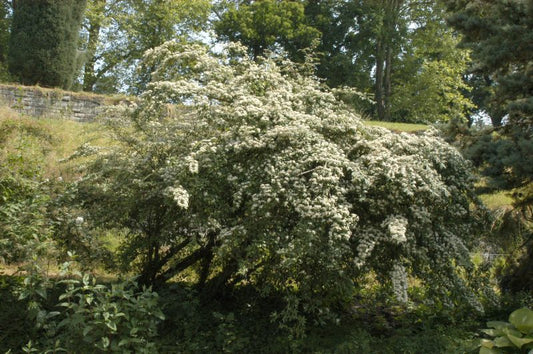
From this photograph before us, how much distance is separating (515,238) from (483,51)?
91.3 inches

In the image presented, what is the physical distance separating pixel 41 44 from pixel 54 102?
2955mm

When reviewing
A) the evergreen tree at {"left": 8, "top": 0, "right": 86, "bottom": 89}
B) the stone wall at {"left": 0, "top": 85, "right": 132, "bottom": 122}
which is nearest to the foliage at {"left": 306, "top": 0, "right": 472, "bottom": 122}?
the evergreen tree at {"left": 8, "top": 0, "right": 86, "bottom": 89}

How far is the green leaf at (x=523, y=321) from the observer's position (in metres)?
4.57

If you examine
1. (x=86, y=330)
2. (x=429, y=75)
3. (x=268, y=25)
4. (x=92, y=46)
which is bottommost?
(x=86, y=330)

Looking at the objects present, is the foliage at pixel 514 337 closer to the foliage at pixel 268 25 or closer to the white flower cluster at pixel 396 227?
the white flower cluster at pixel 396 227

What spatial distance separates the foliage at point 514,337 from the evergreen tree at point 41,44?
1337cm

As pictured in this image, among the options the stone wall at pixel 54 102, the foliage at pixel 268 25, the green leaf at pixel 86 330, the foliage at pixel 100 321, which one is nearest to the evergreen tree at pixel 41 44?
the stone wall at pixel 54 102

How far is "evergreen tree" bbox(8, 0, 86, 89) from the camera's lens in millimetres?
14594

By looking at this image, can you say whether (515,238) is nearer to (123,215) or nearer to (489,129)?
(489,129)

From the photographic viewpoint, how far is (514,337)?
4.38 m

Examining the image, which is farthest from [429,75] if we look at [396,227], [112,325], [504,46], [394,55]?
[112,325]

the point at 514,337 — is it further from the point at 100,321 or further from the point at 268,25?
the point at 268,25

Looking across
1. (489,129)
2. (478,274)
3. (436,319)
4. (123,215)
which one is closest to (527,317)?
(478,274)

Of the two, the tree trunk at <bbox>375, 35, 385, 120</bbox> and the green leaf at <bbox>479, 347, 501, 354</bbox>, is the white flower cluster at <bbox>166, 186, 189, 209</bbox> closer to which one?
the green leaf at <bbox>479, 347, 501, 354</bbox>
